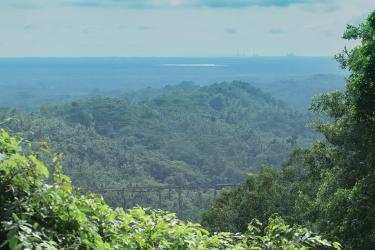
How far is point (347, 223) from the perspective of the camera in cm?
1266

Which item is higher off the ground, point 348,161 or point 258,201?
point 348,161

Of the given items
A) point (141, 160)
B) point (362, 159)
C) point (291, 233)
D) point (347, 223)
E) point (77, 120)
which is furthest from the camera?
point (77, 120)

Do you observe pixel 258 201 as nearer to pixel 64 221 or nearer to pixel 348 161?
pixel 348 161

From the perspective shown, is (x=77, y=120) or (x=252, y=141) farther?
(x=77, y=120)

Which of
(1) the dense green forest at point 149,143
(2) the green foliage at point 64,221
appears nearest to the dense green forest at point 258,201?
(2) the green foliage at point 64,221

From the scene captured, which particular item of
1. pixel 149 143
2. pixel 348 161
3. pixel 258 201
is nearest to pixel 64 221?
pixel 348 161

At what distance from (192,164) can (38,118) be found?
149ft

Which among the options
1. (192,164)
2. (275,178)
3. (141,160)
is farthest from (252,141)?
(275,178)

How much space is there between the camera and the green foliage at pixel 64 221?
298 centimetres

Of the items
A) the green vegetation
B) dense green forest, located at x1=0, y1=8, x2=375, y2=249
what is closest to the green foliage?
dense green forest, located at x1=0, y1=8, x2=375, y2=249

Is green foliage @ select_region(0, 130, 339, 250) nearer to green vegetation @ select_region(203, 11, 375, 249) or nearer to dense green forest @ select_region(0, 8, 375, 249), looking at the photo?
dense green forest @ select_region(0, 8, 375, 249)

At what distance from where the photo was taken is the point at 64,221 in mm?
3260

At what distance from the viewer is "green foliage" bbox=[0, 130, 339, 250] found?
2.98 meters

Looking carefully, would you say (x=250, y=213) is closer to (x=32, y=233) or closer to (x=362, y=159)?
(x=362, y=159)
